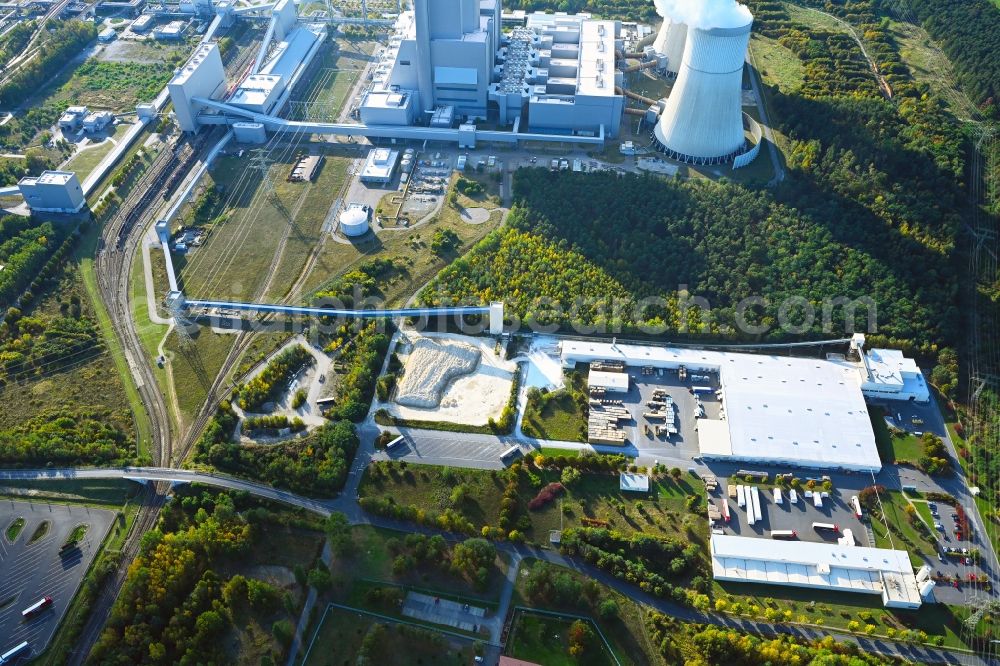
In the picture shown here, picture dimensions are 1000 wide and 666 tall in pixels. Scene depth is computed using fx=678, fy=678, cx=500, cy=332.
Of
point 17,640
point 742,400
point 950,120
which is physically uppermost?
point 950,120

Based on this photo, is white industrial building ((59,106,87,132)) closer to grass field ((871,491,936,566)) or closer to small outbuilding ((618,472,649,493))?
small outbuilding ((618,472,649,493))

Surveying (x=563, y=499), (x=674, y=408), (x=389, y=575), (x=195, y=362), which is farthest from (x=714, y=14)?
(x=389, y=575)

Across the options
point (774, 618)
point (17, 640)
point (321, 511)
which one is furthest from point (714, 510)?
point (17, 640)

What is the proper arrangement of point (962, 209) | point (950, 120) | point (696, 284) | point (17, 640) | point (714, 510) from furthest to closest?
1. point (950, 120)
2. point (962, 209)
3. point (696, 284)
4. point (714, 510)
5. point (17, 640)

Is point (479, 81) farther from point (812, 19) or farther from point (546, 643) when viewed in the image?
point (546, 643)

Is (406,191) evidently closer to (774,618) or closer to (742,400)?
(742,400)

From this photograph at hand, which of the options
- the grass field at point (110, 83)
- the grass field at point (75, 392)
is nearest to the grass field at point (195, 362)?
the grass field at point (75, 392)
